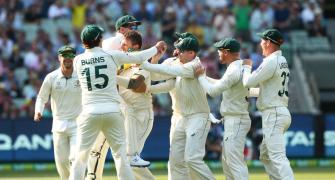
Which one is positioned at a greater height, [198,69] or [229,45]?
[229,45]

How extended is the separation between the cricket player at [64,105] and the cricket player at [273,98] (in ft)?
8.73

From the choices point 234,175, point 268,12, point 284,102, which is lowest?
point 234,175

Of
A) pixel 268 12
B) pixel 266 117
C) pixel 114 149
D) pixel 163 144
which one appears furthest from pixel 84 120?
pixel 268 12

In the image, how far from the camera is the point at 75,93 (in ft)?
55.2

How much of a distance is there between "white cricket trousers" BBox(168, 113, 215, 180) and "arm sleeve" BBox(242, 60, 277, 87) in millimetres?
901

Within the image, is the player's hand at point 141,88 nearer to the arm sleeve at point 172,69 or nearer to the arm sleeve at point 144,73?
the arm sleeve at point 144,73

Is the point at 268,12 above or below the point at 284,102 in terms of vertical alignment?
above

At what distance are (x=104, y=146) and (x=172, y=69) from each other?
159 centimetres

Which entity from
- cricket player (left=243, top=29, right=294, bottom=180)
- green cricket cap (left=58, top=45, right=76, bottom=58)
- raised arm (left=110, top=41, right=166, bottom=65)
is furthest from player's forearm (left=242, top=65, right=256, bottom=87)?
green cricket cap (left=58, top=45, right=76, bottom=58)

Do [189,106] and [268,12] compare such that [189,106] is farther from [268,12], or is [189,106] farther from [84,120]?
[268,12]

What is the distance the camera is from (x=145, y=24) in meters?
26.7

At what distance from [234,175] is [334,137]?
8.39 m

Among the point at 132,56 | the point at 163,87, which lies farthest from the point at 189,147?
the point at 132,56

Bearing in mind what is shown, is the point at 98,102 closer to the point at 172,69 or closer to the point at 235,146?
the point at 172,69
